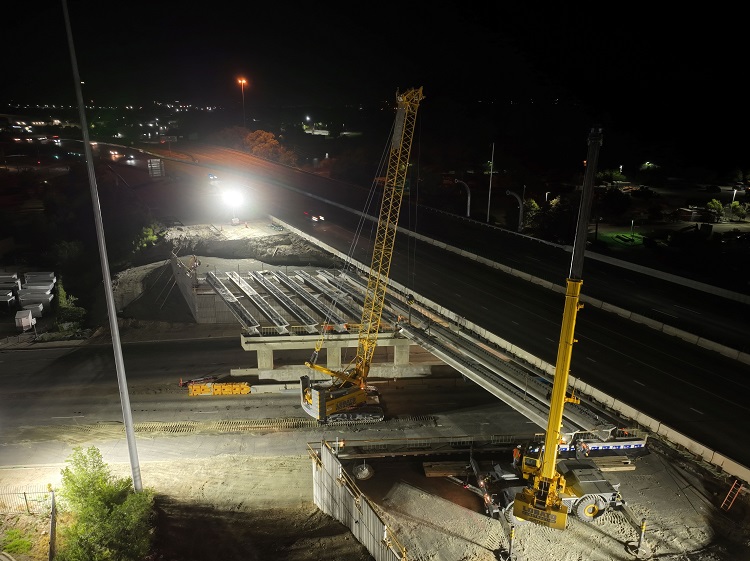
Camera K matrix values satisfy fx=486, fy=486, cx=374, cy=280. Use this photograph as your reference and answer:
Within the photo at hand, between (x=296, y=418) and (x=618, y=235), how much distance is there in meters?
39.5

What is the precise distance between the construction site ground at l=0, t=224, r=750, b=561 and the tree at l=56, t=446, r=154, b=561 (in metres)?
1.35

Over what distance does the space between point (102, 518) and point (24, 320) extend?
31528mm

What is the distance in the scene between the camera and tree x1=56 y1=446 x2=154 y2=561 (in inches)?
580

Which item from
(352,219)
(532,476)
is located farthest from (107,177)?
(532,476)

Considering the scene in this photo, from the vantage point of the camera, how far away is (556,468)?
17922mm

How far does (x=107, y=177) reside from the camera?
3142 inches

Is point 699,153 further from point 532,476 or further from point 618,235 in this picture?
point 532,476

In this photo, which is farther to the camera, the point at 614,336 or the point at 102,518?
the point at 614,336

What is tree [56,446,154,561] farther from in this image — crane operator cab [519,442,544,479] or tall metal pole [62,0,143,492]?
crane operator cab [519,442,544,479]

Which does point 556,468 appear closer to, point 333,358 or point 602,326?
point 602,326

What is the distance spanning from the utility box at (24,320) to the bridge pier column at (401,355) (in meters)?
30.5

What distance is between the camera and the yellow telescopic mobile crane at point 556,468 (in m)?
14.3

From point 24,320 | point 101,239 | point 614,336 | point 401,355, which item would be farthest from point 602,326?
point 24,320

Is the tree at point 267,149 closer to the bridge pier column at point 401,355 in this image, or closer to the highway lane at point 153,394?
the highway lane at point 153,394
